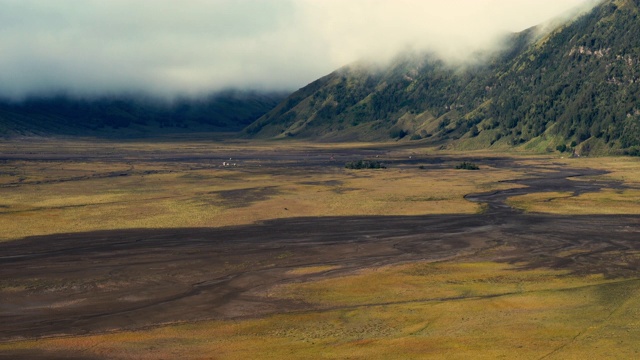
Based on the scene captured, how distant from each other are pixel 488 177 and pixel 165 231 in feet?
308

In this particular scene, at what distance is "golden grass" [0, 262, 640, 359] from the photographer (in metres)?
42.3

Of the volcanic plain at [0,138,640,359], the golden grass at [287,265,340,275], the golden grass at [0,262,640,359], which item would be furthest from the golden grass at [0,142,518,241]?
the golden grass at [0,262,640,359]

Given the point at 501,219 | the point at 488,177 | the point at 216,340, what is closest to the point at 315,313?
the point at 216,340

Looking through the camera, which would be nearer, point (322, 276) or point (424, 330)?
point (424, 330)

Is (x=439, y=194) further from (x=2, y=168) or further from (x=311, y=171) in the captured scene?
(x=2, y=168)

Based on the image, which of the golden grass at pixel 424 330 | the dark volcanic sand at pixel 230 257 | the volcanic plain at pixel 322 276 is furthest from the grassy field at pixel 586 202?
the golden grass at pixel 424 330

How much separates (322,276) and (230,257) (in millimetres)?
12026

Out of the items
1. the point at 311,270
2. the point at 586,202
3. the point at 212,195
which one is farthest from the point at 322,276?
the point at 212,195

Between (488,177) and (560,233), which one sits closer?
(560,233)

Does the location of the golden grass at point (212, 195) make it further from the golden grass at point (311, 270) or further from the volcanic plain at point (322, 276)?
the golden grass at point (311, 270)

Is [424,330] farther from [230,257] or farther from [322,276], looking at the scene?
[230,257]

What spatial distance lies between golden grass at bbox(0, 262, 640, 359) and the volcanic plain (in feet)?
0.52

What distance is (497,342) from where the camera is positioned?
1718 inches

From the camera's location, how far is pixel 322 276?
6219cm
